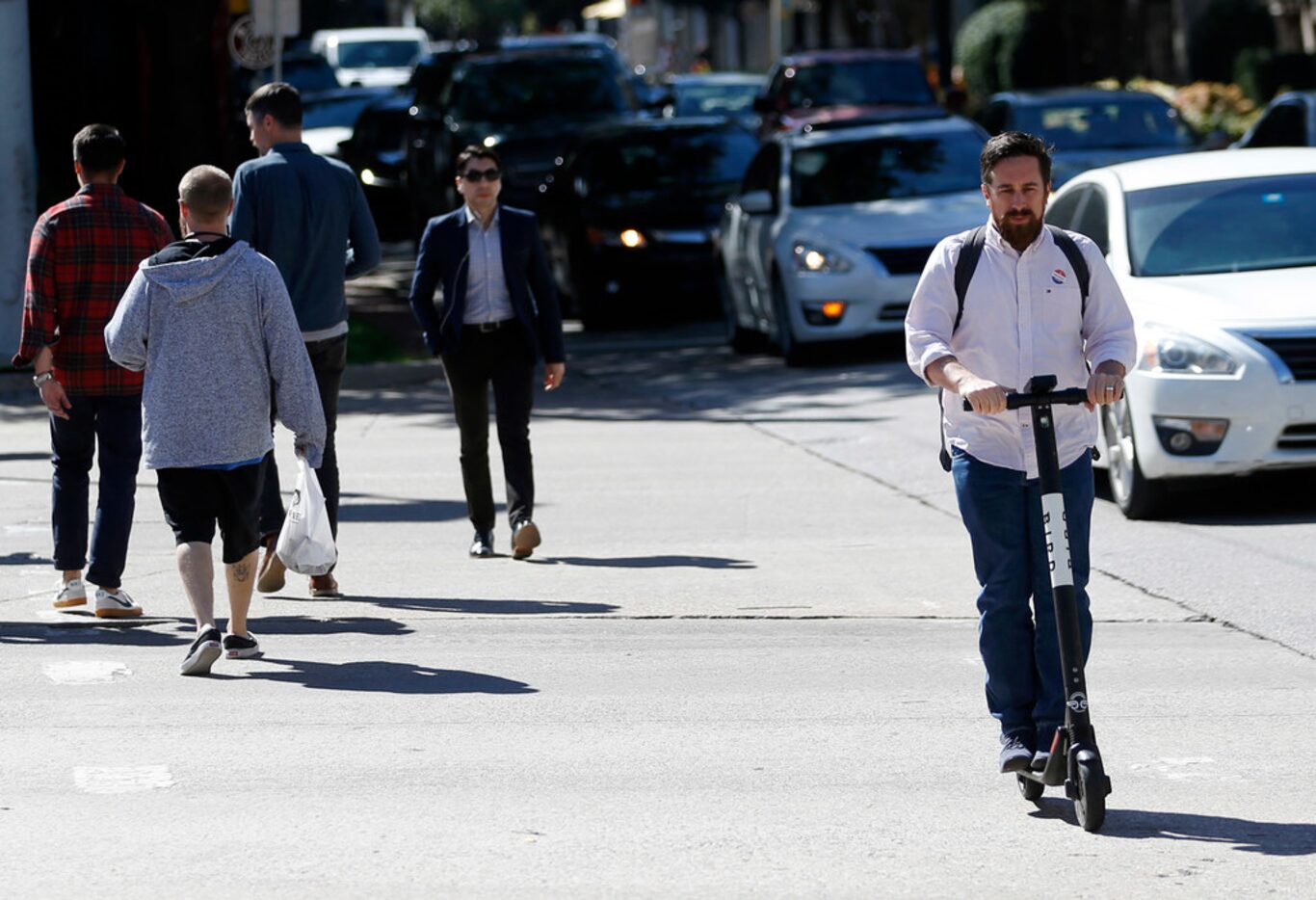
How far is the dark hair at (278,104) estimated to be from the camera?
9.46 m

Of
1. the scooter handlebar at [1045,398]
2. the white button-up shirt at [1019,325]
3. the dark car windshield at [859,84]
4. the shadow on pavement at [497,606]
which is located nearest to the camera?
the scooter handlebar at [1045,398]

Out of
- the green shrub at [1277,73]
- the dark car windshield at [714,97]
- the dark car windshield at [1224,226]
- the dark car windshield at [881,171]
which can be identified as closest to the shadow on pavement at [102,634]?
the dark car windshield at [1224,226]

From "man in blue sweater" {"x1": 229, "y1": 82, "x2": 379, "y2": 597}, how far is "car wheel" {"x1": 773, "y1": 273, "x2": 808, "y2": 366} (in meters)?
8.40

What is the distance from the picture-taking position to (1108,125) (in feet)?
73.7

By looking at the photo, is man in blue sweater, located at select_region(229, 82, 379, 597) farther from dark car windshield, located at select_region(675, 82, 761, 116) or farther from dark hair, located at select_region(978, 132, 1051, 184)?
dark car windshield, located at select_region(675, 82, 761, 116)

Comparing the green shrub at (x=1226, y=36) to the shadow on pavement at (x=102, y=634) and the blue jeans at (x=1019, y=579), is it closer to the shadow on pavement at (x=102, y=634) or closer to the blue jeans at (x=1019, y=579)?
the shadow on pavement at (x=102, y=634)

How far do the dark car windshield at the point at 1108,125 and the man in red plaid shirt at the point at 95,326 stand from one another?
14.3 m

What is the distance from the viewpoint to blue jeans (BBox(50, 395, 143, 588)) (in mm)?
8961

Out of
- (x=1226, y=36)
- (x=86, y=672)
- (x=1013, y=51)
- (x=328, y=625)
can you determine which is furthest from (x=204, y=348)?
(x=1013, y=51)

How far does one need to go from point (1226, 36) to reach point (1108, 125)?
2115 centimetres

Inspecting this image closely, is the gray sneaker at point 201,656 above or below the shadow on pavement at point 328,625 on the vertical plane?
above

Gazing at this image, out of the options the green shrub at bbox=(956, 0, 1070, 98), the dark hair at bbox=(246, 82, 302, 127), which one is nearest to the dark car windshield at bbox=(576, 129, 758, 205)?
the dark hair at bbox=(246, 82, 302, 127)

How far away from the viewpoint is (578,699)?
7453 mm

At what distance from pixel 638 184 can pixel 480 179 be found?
36.0 feet
